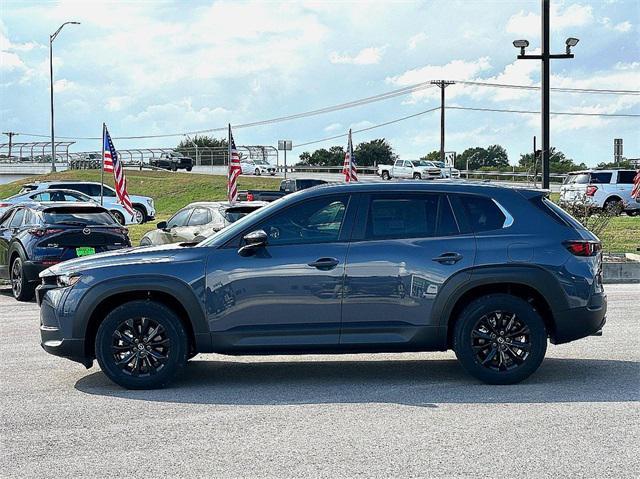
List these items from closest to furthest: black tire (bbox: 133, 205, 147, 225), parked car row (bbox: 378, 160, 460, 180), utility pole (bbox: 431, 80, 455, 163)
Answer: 1. black tire (bbox: 133, 205, 147, 225)
2. parked car row (bbox: 378, 160, 460, 180)
3. utility pole (bbox: 431, 80, 455, 163)

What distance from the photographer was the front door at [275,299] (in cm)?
774

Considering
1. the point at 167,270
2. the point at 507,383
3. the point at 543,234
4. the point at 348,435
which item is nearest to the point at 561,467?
the point at 348,435

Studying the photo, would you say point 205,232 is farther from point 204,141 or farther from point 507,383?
point 204,141

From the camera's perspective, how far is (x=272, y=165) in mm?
66438

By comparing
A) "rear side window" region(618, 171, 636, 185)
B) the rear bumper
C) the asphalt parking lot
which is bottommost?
the asphalt parking lot

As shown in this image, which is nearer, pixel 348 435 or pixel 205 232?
pixel 348 435

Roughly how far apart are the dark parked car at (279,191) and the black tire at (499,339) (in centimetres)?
2061

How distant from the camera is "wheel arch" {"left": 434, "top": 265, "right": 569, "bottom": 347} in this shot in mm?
7824

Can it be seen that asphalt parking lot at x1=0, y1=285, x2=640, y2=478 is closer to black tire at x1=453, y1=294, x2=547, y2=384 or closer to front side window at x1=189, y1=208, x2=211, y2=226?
black tire at x1=453, y1=294, x2=547, y2=384

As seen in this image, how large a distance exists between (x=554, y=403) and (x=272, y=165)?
59.8 m

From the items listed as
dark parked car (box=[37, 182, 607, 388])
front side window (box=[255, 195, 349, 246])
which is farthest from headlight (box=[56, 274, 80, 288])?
front side window (box=[255, 195, 349, 246])

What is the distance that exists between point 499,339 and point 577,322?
68cm

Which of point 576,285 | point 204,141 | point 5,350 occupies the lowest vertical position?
point 5,350

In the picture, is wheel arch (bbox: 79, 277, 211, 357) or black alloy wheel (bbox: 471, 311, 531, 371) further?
black alloy wheel (bbox: 471, 311, 531, 371)
